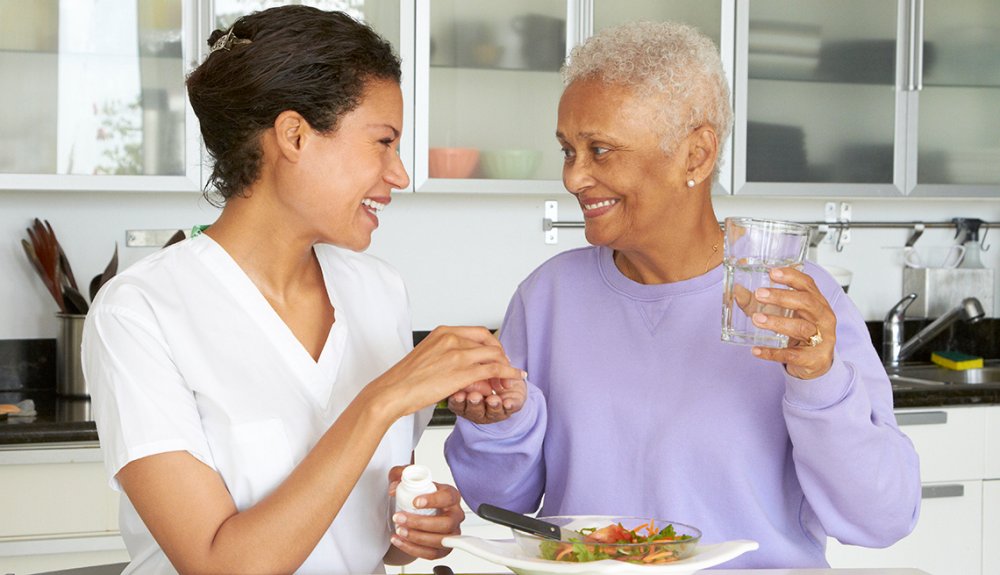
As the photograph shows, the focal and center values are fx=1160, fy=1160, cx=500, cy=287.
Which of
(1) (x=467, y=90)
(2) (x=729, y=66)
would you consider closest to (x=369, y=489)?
(1) (x=467, y=90)

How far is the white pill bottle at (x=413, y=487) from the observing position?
4.74 ft

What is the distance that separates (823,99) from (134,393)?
2610 mm

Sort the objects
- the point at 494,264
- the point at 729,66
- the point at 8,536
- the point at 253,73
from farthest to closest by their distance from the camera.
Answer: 1. the point at 494,264
2. the point at 729,66
3. the point at 8,536
4. the point at 253,73

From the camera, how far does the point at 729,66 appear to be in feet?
11.1

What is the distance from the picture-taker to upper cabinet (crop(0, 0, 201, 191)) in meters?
2.90

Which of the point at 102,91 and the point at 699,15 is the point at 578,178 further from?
the point at 699,15

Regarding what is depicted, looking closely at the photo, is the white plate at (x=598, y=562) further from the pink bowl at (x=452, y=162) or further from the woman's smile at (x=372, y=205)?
the pink bowl at (x=452, y=162)

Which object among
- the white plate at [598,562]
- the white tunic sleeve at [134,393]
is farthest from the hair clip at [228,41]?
the white plate at [598,562]

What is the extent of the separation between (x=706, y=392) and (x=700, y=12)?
6.37 ft

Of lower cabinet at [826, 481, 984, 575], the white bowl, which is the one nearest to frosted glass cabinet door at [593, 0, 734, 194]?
the white bowl

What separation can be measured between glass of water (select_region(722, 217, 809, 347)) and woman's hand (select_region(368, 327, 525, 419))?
1.04 feet

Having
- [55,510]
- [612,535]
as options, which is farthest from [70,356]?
[612,535]

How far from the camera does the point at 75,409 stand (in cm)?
290

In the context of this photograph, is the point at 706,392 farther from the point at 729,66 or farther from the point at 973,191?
the point at 973,191
